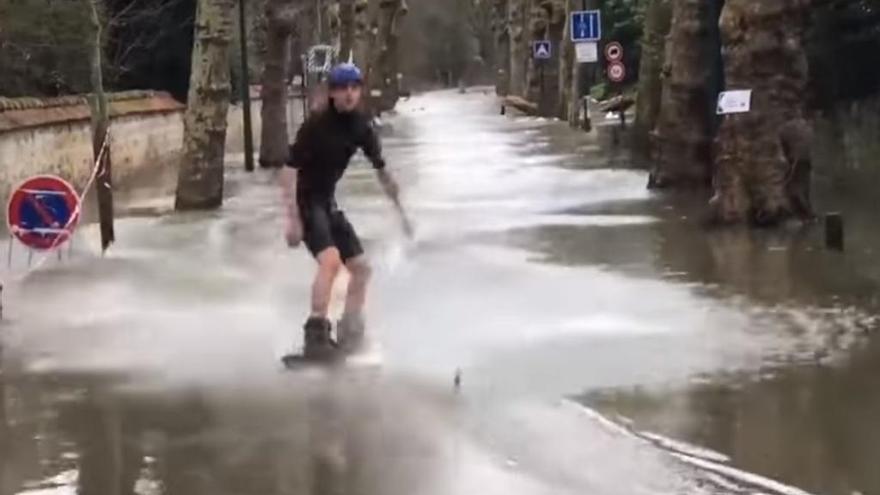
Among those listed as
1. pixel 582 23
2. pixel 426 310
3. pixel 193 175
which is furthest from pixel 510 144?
pixel 426 310

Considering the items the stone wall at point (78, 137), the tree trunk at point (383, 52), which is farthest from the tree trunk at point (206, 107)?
the tree trunk at point (383, 52)

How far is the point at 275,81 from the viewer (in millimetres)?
28641

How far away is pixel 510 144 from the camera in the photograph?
3706 cm

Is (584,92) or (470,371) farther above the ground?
(584,92)

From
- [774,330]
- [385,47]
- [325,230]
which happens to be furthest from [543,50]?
[325,230]

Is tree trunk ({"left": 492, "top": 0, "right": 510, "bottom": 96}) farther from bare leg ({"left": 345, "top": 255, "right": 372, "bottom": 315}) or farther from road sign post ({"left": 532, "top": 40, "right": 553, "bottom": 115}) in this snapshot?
bare leg ({"left": 345, "top": 255, "right": 372, "bottom": 315})

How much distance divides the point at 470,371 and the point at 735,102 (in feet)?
22.6

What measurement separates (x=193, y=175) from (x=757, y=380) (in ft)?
42.8

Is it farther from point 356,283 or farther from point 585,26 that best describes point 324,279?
point 585,26

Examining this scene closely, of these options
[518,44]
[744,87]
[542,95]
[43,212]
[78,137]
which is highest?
[518,44]

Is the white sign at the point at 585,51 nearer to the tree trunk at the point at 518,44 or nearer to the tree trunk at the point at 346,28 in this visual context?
the tree trunk at the point at 346,28

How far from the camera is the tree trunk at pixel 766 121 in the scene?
15992mm

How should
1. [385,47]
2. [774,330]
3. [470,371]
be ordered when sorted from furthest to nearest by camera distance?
1. [385,47]
2. [774,330]
3. [470,371]

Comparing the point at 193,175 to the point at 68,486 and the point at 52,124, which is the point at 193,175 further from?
the point at 68,486
